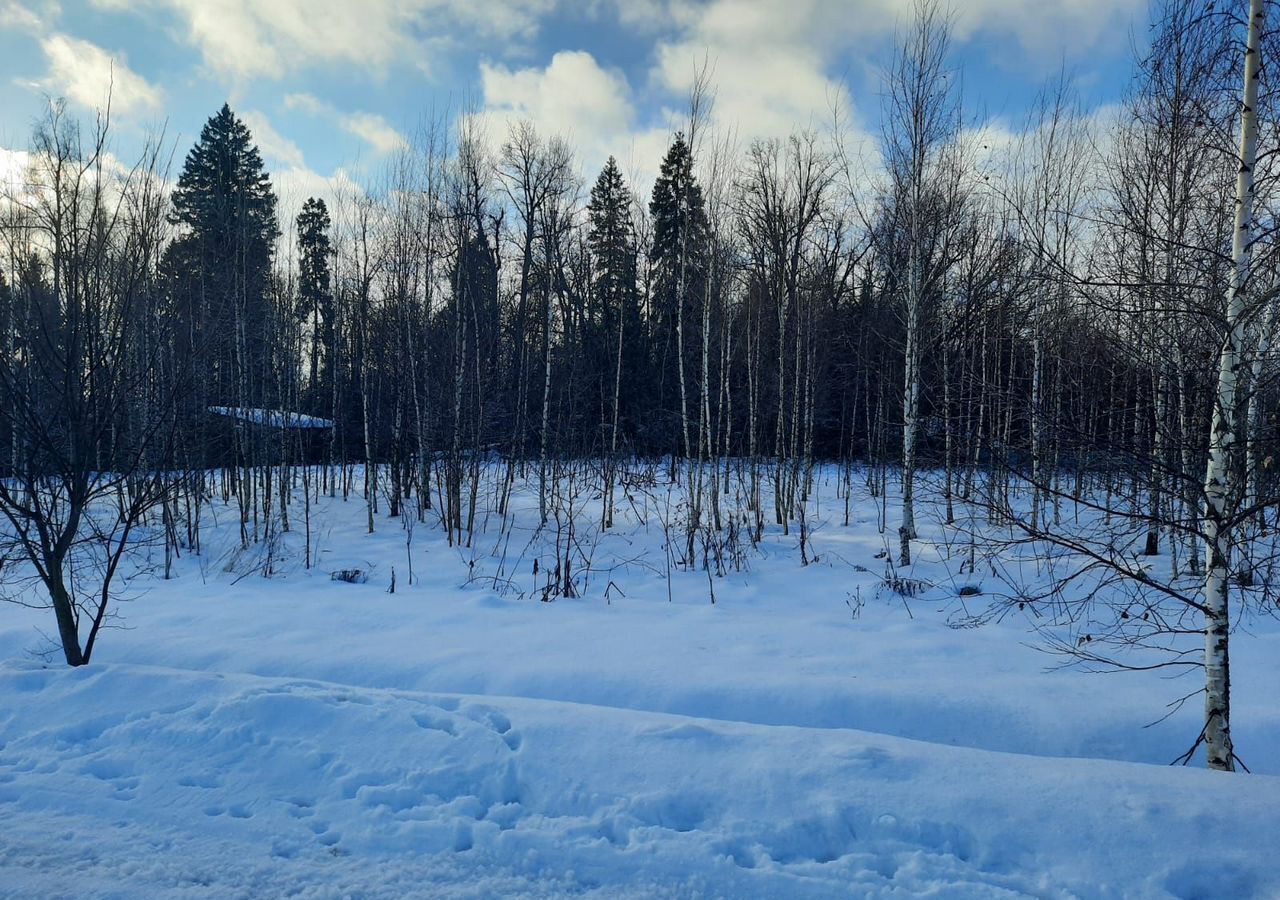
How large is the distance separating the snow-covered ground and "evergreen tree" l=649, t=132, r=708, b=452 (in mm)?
10838

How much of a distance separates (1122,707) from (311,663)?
24.0 ft

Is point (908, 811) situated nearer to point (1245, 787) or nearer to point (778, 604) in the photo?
point (1245, 787)

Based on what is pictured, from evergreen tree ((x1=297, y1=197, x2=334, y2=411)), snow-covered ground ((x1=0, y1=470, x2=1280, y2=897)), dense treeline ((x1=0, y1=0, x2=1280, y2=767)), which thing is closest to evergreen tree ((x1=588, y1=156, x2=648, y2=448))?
dense treeline ((x1=0, y1=0, x2=1280, y2=767))

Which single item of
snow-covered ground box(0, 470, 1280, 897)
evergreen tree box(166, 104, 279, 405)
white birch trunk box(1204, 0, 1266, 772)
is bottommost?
snow-covered ground box(0, 470, 1280, 897)

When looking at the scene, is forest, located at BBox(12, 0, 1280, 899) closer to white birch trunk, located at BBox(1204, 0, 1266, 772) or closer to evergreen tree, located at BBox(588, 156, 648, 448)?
white birch trunk, located at BBox(1204, 0, 1266, 772)

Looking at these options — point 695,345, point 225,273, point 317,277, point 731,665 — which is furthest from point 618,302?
point 731,665

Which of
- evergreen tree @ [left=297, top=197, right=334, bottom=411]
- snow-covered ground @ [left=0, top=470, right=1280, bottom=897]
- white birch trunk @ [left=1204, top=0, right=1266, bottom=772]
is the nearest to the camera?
snow-covered ground @ [left=0, top=470, right=1280, bottom=897]

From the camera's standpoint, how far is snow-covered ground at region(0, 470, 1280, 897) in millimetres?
3051

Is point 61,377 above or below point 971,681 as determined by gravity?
above

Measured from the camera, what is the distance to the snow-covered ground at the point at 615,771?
3051mm

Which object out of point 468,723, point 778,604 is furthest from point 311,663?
point 778,604

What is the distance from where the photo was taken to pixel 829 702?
18.3ft

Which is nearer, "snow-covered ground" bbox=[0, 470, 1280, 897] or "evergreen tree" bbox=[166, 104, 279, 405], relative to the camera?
"snow-covered ground" bbox=[0, 470, 1280, 897]

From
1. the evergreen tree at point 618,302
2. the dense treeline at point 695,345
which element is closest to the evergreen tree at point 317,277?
the dense treeline at point 695,345
